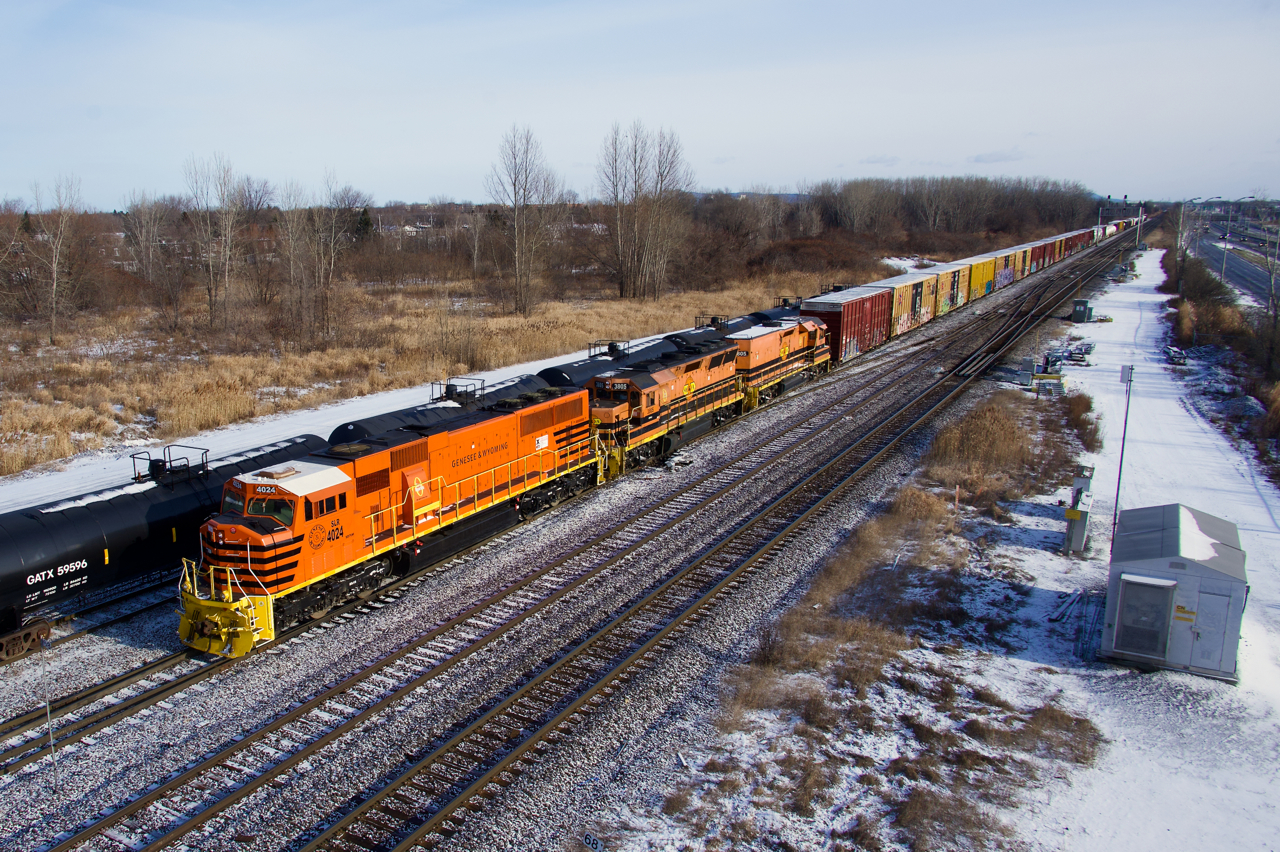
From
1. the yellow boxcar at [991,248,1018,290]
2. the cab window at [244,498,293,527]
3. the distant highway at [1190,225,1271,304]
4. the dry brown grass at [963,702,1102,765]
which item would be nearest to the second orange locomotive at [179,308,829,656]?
the cab window at [244,498,293,527]

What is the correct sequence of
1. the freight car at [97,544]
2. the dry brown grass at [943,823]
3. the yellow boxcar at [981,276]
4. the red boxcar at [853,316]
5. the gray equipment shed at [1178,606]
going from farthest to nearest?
the yellow boxcar at [981,276] → the red boxcar at [853,316] → the freight car at [97,544] → the gray equipment shed at [1178,606] → the dry brown grass at [943,823]

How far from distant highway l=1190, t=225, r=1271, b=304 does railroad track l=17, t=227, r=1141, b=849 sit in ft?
177

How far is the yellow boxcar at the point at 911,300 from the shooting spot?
46.7 meters

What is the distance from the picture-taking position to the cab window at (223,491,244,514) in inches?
531

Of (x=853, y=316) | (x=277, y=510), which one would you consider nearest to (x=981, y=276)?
(x=853, y=316)

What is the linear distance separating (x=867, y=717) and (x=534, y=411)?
10672 millimetres

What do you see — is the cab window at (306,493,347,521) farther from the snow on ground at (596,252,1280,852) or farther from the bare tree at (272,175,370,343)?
the bare tree at (272,175,370,343)

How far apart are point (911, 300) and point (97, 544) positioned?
4586 centimetres

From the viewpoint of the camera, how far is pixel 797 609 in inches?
588

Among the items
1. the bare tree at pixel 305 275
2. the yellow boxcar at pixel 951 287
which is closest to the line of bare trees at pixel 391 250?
the bare tree at pixel 305 275

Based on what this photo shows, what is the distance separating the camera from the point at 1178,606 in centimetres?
1243

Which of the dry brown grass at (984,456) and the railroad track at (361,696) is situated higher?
the dry brown grass at (984,456)

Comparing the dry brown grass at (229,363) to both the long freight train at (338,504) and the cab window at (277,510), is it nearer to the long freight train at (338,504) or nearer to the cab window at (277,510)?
the long freight train at (338,504)

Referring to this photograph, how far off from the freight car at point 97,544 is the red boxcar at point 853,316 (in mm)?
28070
